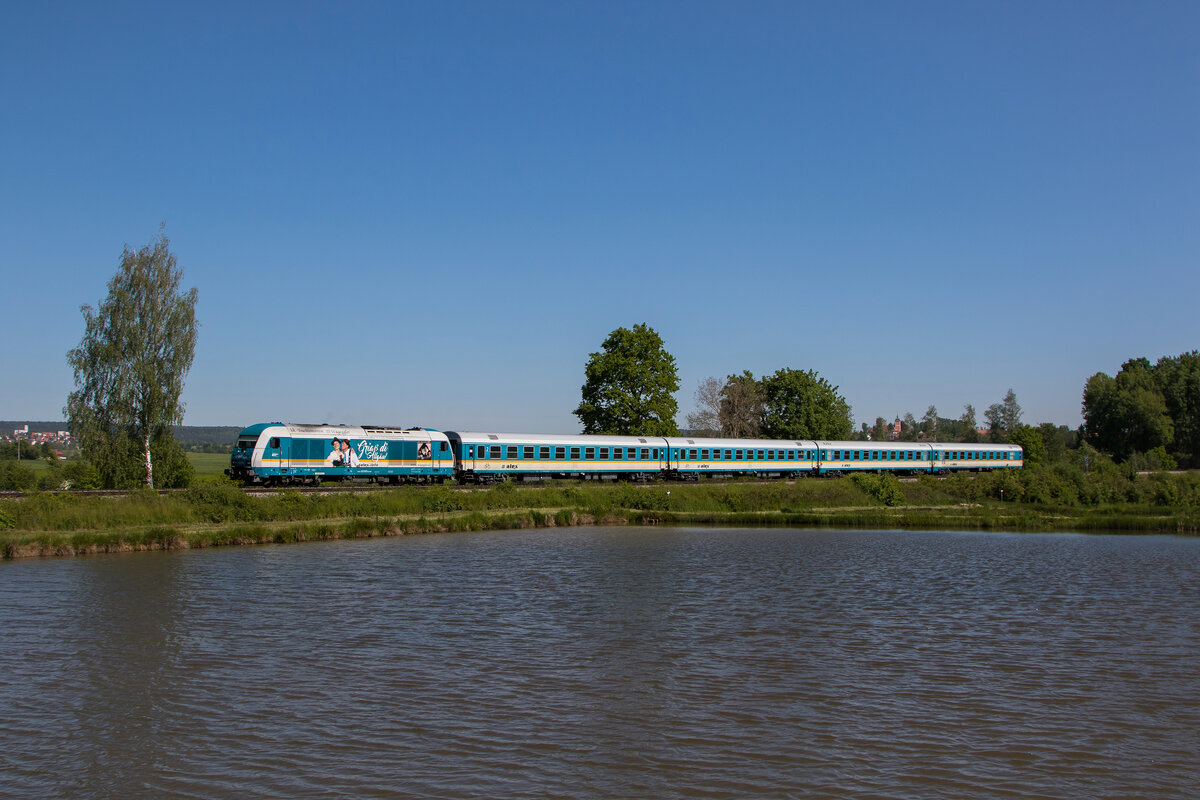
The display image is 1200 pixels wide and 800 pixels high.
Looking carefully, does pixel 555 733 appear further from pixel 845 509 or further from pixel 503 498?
pixel 845 509

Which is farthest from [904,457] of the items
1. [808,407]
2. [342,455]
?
[342,455]

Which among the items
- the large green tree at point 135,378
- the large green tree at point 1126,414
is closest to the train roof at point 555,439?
the large green tree at point 135,378

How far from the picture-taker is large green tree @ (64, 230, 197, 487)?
48.0 meters

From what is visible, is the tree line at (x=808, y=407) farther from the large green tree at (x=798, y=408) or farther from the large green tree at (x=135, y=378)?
the large green tree at (x=135, y=378)

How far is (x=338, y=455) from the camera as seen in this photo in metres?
47.4

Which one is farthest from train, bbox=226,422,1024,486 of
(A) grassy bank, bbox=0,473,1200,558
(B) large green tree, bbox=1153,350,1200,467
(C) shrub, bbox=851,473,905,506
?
(B) large green tree, bbox=1153,350,1200,467

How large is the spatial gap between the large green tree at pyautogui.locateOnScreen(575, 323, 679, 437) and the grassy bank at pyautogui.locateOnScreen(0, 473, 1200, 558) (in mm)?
13703

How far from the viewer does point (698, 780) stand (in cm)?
1082

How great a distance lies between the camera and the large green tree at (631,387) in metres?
71.7

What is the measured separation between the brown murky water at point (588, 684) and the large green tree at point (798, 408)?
205 ft

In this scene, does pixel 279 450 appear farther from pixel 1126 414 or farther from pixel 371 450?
pixel 1126 414

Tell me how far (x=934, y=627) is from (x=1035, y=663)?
11.3 feet

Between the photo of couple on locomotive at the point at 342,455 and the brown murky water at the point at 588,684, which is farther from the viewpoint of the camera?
the photo of couple on locomotive at the point at 342,455

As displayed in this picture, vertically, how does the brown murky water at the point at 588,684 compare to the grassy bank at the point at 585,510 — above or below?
below
